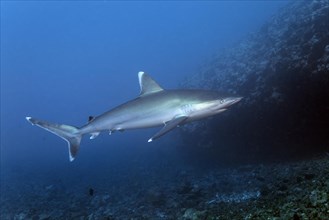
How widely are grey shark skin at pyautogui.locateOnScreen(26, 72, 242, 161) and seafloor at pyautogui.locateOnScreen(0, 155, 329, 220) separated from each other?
227 centimetres

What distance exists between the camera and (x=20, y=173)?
27.8m

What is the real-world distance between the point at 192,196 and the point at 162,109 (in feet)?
14.7

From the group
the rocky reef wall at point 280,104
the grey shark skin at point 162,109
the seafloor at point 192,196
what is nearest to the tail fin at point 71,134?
the grey shark skin at point 162,109

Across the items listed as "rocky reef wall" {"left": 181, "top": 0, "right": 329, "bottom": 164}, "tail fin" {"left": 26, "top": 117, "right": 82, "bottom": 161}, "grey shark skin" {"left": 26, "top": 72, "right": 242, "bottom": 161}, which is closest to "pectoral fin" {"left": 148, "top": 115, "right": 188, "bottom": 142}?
"grey shark skin" {"left": 26, "top": 72, "right": 242, "bottom": 161}

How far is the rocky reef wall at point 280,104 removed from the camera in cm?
1048

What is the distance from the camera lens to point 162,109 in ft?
25.6

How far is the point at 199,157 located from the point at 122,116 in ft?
32.3

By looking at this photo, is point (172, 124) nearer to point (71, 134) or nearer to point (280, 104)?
point (71, 134)

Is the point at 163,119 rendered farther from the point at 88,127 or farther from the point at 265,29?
the point at 265,29

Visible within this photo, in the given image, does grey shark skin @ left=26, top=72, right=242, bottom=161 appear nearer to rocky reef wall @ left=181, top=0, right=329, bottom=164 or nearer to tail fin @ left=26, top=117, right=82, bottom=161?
tail fin @ left=26, top=117, right=82, bottom=161

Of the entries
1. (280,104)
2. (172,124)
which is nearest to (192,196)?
(280,104)

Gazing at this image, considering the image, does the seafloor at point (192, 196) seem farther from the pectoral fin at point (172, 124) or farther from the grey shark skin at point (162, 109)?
the grey shark skin at point (162, 109)

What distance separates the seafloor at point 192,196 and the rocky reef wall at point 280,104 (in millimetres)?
894

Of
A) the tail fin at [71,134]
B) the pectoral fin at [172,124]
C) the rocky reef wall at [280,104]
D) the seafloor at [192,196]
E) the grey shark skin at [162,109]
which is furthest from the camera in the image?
the rocky reef wall at [280,104]
